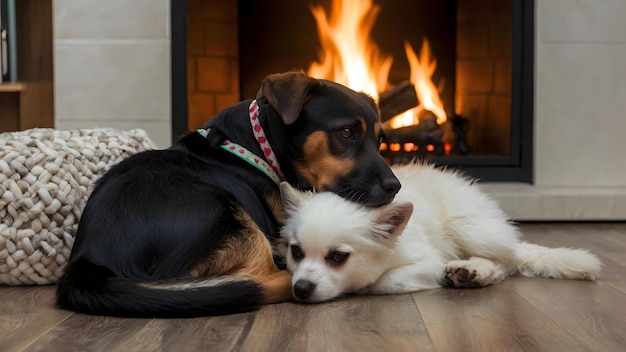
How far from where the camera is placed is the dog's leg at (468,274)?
7.39ft

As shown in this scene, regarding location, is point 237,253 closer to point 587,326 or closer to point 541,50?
point 587,326

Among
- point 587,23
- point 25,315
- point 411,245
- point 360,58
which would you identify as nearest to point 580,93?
point 587,23

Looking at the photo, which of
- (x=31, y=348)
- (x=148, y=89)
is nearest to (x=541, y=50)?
(x=148, y=89)

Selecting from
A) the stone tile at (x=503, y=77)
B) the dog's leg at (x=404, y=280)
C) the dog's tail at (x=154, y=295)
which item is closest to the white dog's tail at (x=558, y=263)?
the dog's leg at (x=404, y=280)

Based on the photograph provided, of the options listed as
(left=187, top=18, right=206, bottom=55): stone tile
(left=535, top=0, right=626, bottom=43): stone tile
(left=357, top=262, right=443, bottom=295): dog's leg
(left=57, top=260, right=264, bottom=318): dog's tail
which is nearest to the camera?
(left=57, top=260, right=264, bottom=318): dog's tail

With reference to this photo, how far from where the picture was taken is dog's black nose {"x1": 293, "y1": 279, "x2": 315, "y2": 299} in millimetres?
2014

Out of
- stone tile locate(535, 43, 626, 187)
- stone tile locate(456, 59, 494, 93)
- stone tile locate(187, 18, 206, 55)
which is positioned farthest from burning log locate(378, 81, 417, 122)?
stone tile locate(187, 18, 206, 55)

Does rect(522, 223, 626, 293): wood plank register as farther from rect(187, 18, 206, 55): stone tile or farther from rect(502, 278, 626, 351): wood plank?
rect(187, 18, 206, 55): stone tile

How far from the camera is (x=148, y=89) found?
12.1 feet

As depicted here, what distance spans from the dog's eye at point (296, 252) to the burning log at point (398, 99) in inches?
75.6

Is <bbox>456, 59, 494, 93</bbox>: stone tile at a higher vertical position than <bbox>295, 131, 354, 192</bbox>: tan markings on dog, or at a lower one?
higher

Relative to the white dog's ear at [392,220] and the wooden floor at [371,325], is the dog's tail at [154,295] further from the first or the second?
the white dog's ear at [392,220]

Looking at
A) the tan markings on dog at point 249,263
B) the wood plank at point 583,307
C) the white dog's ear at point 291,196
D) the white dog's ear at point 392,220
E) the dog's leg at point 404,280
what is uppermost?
the white dog's ear at point 291,196

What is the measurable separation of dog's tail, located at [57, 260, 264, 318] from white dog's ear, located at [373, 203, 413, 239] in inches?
14.2
